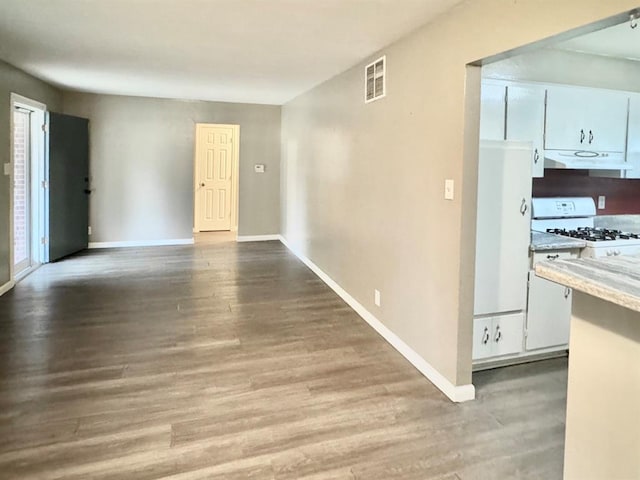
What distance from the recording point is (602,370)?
154 centimetres

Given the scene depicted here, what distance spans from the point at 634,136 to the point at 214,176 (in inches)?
285

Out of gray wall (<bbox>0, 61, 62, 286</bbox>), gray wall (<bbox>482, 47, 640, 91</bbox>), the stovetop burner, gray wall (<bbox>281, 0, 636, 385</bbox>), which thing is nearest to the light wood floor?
gray wall (<bbox>281, 0, 636, 385</bbox>)

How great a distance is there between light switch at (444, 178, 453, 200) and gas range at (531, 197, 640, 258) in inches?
50.3

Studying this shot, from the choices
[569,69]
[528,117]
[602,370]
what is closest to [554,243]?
[528,117]

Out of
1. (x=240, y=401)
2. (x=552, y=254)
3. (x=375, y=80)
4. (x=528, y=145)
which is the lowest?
(x=240, y=401)

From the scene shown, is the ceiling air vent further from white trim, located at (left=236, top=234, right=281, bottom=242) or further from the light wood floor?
white trim, located at (left=236, top=234, right=281, bottom=242)

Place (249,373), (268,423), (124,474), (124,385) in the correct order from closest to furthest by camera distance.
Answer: (124,474) < (268,423) < (124,385) < (249,373)

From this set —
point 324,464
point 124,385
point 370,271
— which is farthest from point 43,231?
point 324,464

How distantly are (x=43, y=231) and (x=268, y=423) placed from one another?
5.13 m

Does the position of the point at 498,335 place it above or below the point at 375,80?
below

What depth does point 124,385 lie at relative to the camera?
289 centimetres

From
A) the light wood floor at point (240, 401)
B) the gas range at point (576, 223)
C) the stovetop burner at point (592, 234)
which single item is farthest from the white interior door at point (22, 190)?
the stovetop burner at point (592, 234)

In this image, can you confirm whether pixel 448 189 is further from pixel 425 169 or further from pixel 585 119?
pixel 585 119

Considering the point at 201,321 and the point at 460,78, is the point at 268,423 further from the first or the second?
the point at 460,78
